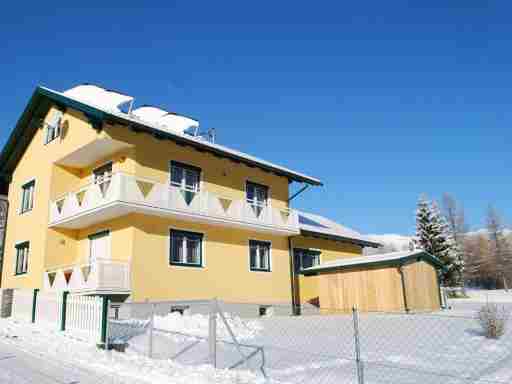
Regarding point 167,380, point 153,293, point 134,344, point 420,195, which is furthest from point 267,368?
point 420,195

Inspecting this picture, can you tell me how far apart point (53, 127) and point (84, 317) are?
11626 millimetres

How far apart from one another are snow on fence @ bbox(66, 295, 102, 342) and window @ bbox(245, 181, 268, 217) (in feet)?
34.1

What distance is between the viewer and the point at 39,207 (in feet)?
65.7

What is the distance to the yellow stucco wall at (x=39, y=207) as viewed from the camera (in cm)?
1875

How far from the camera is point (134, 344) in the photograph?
10648mm

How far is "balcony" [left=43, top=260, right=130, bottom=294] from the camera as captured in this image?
1543 centimetres

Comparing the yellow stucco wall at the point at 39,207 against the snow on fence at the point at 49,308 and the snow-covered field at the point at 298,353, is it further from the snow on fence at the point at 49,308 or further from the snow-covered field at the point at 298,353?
the snow-covered field at the point at 298,353

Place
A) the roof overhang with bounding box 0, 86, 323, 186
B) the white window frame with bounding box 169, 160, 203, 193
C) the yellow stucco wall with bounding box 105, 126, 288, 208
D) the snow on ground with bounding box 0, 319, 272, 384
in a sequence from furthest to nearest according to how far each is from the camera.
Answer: the white window frame with bounding box 169, 160, 203, 193 < the yellow stucco wall with bounding box 105, 126, 288, 208 < the roof overhang with bounding box 0, 86, 323, 186 < the snow on ground with bounding box 0, 319, 272, 384

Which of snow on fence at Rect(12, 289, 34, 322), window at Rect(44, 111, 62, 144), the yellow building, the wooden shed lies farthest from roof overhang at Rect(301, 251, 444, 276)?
window at Rect(44, 111, 62, 144)

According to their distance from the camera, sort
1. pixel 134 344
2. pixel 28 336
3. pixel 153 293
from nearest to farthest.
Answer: pixel 134 344, pixel 28 336, pixel 153 293

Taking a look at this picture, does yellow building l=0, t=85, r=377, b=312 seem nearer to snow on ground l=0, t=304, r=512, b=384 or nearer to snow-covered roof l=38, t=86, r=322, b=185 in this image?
snow-covered roof l=38, t=86, r=322, b=185

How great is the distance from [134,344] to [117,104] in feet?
38.5

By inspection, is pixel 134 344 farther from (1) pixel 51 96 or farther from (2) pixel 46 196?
(1) pixel 51 96

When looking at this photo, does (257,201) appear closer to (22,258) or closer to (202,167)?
(202,167)
